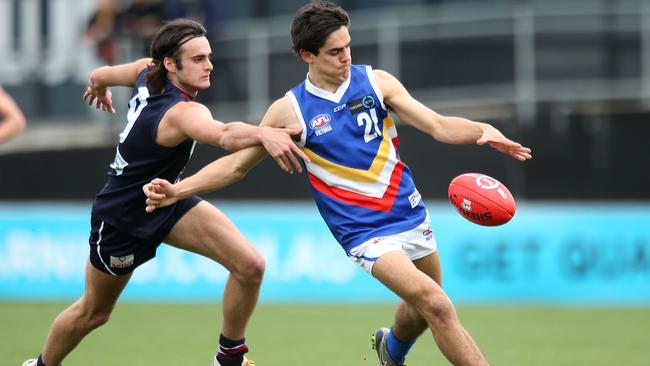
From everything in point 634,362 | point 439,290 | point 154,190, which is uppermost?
point 154,190

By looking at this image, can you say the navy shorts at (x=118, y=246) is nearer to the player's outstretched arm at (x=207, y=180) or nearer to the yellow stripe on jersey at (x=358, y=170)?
the player's outstretched arm at (x=207, y=180)

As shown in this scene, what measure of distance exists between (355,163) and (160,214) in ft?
A: 4.53

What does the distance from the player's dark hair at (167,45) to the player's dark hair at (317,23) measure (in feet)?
2.27

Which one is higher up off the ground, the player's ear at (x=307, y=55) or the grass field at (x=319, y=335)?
the player's ear at (x=307, y=55)

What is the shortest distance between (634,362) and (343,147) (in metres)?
3.25

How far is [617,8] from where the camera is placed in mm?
14875

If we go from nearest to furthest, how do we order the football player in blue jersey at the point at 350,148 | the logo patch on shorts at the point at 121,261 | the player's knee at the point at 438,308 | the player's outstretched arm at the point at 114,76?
the player's knee at the point at 438,308 → the football player in blue jersey at the point at 350,148 → the logo patch on shorts at the point at 121,261 → the player's outstretched arm at the point at 114,76

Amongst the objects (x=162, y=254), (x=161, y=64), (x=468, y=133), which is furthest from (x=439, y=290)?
(x=162, y=254)

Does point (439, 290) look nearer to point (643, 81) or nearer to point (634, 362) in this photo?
point (634, 362)

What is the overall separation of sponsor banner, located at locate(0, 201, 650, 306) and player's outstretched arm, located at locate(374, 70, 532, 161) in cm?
644

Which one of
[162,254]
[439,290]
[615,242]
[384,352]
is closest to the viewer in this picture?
[439,290]

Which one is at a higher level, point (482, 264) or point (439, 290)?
point (439, 290)

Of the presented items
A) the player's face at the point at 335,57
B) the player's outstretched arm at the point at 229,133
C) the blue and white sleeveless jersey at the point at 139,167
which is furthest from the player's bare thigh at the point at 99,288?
the player's face at the point at 335,57

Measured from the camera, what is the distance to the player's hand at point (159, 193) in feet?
25.1
